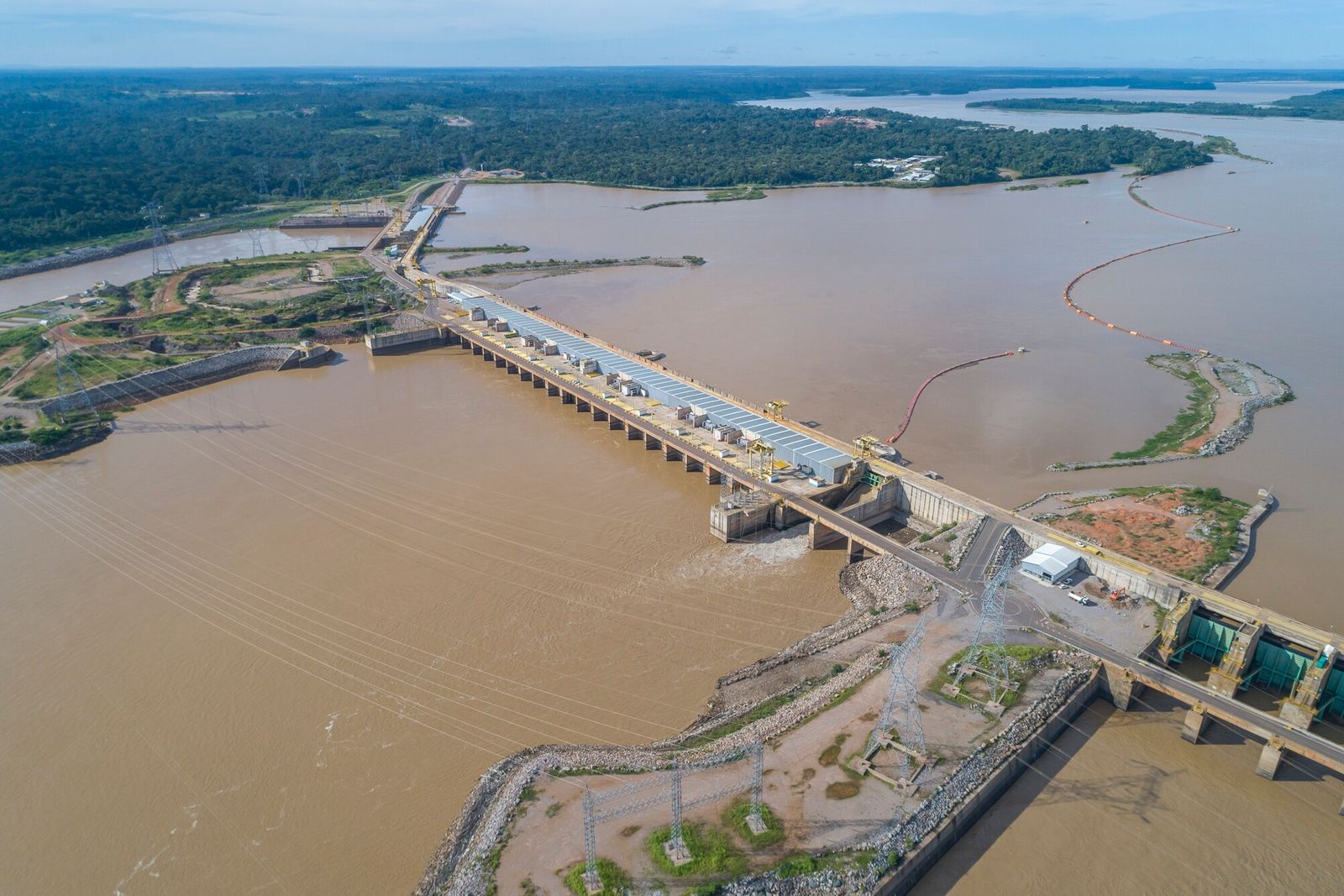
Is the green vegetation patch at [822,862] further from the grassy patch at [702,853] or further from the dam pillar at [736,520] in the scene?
the dam pillar at [736,520]

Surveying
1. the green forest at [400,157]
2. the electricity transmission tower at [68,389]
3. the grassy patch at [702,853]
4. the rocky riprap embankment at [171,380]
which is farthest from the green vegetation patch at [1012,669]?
the green forest at [400,157]

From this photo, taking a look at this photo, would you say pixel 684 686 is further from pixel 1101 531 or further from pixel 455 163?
pixel 455 163

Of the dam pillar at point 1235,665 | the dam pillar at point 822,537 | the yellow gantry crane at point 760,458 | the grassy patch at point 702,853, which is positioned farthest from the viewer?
the yellow gantry crane at point 760,458

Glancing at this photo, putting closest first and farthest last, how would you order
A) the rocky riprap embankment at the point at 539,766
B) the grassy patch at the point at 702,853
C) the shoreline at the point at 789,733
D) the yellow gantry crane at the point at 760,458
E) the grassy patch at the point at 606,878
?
the grassy patch at the point at 606,878 < the grassy patch at the point at 702,853 < the shoreline at the point at 789,733 < the rocky riprap embankment at the point at 539,766 < the yellow gantry crane at the point at 760,458

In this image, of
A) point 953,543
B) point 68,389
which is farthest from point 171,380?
point 953,543

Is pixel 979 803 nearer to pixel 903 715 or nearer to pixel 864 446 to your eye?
pixel 903 715

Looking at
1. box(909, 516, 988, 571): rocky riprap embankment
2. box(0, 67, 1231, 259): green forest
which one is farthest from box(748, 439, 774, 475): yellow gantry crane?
box(0, 67, 1231, 259): green forest
